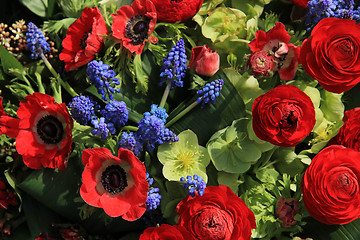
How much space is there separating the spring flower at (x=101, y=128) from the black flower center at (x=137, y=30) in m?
0.18

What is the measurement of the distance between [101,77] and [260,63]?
283 millimetres

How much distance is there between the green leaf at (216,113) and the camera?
736mm

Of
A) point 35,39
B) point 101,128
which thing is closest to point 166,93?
point 101,128

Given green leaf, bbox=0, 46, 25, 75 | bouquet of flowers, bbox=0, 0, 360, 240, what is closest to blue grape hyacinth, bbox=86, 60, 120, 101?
bouquet of flowers, bbox=0, 0, 360, 240

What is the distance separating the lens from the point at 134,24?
748 mm

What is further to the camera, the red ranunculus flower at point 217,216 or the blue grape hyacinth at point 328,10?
the blue grape hyacinth at point 328,10

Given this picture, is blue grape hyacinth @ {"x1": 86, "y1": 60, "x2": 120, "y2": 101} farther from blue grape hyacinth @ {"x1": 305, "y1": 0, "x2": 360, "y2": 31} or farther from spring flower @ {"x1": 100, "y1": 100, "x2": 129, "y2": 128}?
blue grape hyacinth @ {"x1": 305, "y1": 0, "x2": 360, "y2": 31}

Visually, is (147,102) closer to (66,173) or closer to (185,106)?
(185,106)

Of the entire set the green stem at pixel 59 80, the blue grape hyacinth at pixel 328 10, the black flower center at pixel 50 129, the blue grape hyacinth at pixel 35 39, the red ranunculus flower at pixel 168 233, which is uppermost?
the blue grape hyacinth at pixel 328 10

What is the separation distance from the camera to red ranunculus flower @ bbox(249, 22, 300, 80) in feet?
2.41

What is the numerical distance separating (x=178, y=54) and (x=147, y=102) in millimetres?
123

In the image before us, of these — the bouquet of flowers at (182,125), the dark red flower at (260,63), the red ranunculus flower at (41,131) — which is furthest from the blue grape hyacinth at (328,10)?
the red ranunculus flower at (41,131)

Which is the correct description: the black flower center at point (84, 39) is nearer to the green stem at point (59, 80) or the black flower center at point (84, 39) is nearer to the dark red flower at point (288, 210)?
the green stem at point (59, 80)

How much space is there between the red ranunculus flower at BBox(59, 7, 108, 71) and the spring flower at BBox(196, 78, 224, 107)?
215mm
